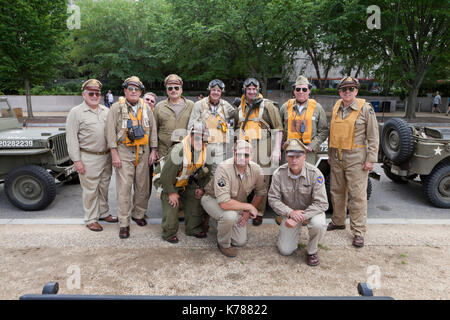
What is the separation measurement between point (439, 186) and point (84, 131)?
5.34 meters

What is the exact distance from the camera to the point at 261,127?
14.0ft

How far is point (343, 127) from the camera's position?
12.5 ft

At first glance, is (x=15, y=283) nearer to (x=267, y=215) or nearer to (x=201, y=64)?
(x=267, y=215)

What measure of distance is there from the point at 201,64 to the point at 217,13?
6165mm

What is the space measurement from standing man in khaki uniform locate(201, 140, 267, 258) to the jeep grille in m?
2.94

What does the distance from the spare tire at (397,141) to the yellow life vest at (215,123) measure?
2.69 meters

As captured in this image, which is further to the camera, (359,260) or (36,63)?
(36,63)

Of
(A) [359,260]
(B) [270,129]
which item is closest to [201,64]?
(B) [270,129]

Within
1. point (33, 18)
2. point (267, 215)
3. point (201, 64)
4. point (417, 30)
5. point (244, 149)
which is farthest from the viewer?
point (201, 64)

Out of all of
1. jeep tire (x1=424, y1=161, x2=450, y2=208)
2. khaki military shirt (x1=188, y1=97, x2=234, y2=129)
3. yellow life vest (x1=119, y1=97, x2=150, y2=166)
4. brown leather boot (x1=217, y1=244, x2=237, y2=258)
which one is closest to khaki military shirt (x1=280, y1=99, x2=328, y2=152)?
khaki military shirt (x1=188, y1=97, x2=234, y2=129)

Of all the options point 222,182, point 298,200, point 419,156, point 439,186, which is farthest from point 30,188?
point 439,186

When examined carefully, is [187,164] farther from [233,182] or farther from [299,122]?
[299,122]

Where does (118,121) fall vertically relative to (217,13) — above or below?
below

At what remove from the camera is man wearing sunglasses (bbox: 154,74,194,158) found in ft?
14.2
